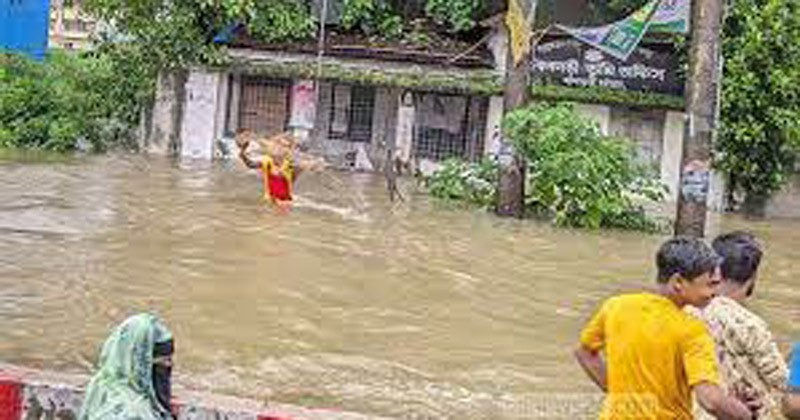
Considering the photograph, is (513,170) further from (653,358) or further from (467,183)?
(653,358)

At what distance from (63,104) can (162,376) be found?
80.6 ft

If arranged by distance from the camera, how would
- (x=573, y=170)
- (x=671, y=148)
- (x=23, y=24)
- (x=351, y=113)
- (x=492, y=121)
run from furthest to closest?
1. (x=351, y=113)
2. (x=492, y=121)
3. (x=671, y=148)
4. (x=573, y=170)
5. (x=23, y=24)

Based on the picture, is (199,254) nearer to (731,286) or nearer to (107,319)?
(107,319)

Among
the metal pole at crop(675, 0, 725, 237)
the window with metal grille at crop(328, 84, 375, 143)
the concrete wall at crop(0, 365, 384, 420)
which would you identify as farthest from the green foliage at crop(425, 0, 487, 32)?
the concrete wall at crop(0, 365, 384, 420)

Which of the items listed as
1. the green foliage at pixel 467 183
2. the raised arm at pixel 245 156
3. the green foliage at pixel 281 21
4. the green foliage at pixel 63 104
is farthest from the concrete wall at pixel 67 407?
the green foliage at pixel 281 21

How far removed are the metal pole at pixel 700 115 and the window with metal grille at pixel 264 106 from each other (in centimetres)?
1545

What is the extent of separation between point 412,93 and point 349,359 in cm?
1926

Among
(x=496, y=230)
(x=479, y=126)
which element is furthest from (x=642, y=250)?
(x=479, y=126)

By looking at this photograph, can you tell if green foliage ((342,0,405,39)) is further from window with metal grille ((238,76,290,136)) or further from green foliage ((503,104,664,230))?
green foliage ((503,104,664,230))

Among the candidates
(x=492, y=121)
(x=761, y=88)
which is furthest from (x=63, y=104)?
(x=761, y=88)

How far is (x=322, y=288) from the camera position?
11.5 meters

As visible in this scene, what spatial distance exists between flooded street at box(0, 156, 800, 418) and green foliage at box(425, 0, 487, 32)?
8.12m

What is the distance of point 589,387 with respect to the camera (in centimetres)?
845

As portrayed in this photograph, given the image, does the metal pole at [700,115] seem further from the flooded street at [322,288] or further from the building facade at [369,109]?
the building facade at [369,109]
